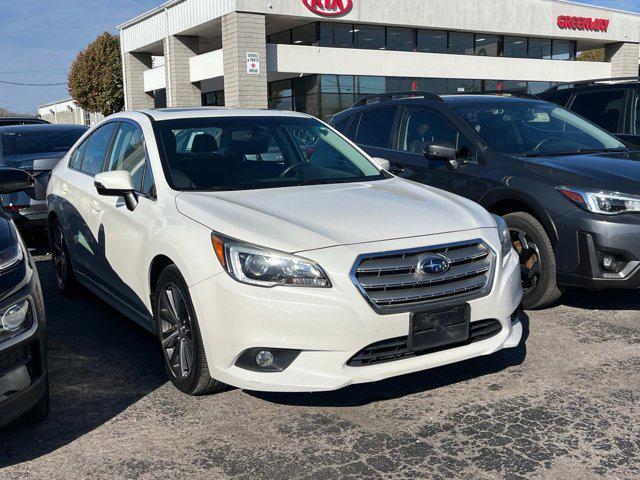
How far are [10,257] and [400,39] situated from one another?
102ft

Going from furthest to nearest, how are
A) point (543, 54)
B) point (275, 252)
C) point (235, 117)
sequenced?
point (543, 54), point (235, 117), point (275, 252)

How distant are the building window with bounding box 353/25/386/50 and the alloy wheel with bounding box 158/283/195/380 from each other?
94.6 ft

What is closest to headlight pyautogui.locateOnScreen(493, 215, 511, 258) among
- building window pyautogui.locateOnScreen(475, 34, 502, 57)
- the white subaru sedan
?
the white subaru sedan

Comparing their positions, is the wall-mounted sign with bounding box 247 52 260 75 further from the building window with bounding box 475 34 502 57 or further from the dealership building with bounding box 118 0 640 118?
the building window with bounding box 475 34 502 57

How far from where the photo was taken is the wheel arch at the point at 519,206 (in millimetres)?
5027

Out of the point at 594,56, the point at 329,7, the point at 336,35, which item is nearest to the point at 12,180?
the point at 329,7

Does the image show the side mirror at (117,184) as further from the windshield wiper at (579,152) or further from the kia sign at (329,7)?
the kia sign at (329,7)

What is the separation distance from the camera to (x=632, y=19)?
39.4 m

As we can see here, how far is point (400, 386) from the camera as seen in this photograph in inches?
154

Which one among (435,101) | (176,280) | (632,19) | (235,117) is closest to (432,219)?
(176,280)

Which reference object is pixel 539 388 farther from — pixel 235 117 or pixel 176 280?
pixel 235 117

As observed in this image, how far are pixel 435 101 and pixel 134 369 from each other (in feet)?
12.2

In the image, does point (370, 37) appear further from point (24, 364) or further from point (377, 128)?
point (24, 364)

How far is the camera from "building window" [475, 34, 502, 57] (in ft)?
115
